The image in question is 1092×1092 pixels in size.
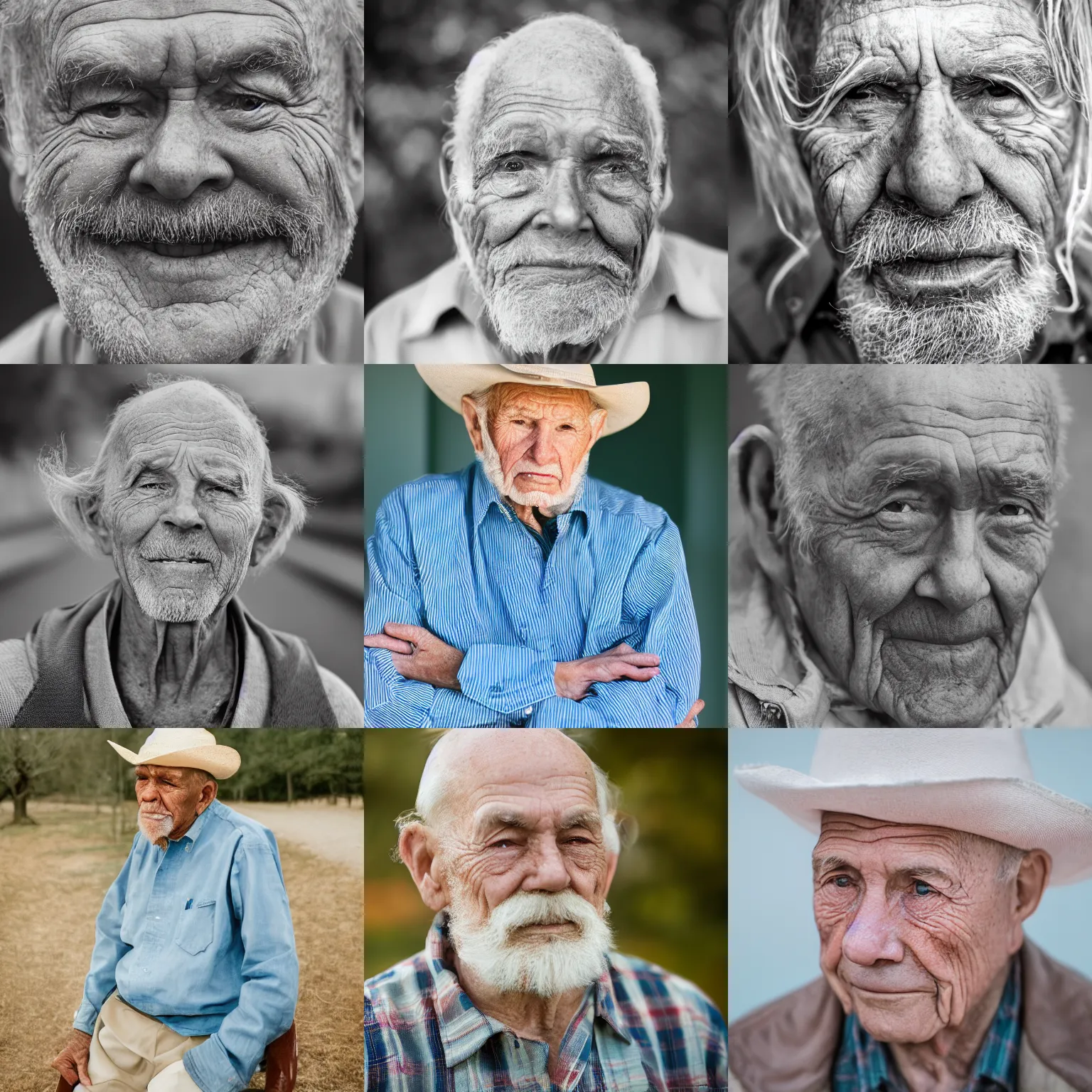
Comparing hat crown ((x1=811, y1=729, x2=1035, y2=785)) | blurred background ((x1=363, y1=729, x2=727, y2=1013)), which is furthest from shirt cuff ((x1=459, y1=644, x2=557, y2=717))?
hat crown ((x1=811, y1=729, x2=1035, y2=785))

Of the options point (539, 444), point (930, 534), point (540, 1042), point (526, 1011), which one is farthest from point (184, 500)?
point (930, 534)

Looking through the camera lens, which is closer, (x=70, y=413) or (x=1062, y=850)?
(x=1062, y=850)

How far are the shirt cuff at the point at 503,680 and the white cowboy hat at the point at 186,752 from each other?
2.59 ft

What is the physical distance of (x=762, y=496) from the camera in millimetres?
4266

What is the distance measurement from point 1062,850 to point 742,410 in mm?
1689

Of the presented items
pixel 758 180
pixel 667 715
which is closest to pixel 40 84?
pixel 758 180

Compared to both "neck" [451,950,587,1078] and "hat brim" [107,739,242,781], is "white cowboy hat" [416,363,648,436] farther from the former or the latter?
"neck" [451,950,587,1078]

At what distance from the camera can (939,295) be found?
168 inches

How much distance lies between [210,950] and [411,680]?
999 mm

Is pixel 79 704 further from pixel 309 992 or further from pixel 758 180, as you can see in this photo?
pixel 758 180

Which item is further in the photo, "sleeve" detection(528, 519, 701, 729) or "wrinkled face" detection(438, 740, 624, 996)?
"sleeve" detection(528, 519, 701, 729)

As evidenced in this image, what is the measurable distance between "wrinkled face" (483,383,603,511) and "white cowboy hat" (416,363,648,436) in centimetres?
3

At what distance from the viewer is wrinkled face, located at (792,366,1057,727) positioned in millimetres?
4176

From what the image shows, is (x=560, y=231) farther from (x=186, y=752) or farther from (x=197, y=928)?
(x=197, y=928)
